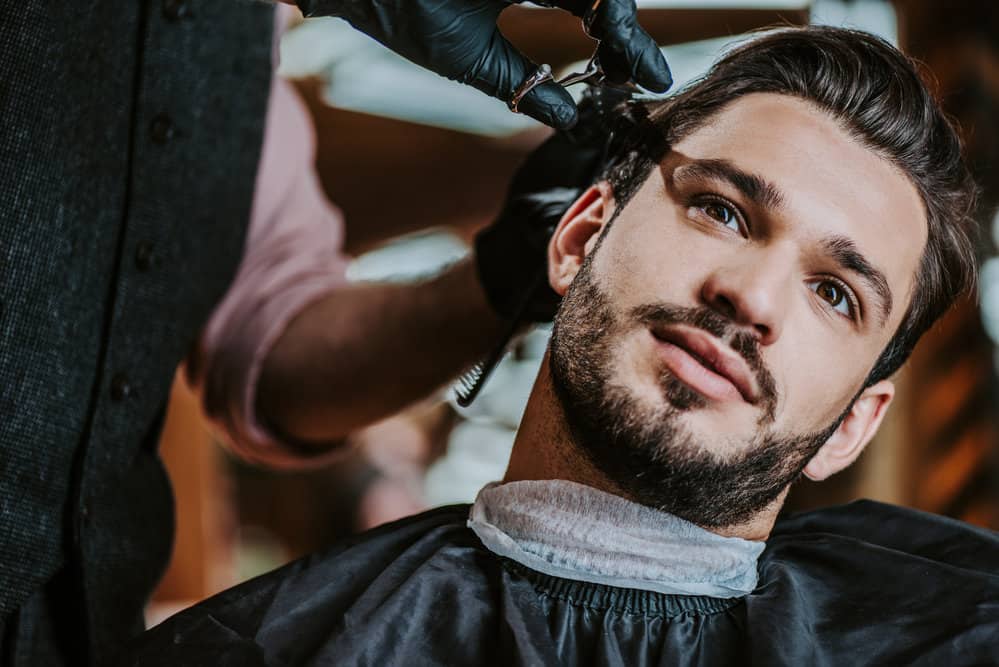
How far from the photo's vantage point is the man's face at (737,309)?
1.33 metres

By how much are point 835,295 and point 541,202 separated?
0.56 meters

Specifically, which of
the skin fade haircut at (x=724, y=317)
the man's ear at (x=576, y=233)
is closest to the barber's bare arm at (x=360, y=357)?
the man's ear at (x=576, y=233)

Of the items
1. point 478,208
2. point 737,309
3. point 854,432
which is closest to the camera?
point 737,309

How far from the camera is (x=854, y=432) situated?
1591mm

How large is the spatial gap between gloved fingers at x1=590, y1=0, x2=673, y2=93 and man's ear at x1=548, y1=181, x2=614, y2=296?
0.25 metres

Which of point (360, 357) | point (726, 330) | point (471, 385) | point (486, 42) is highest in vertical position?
point (486, 42)

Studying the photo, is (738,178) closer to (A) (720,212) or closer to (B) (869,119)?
(A) (720,212)

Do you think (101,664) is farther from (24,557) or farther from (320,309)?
(320,309)

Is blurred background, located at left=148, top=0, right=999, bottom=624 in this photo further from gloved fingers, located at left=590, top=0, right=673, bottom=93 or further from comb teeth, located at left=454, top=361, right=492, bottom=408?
gloved fingers, located at left=590, top=0, right=673, bottom=93

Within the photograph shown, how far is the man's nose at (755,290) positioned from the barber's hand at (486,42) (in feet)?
0.86

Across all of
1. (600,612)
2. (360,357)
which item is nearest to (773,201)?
(600,612)

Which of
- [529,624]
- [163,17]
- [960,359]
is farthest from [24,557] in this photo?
[960,359]

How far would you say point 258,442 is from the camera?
2238 mm

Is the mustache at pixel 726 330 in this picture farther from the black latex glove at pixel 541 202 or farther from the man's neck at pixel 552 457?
the black latex glove at pixel 541 202
